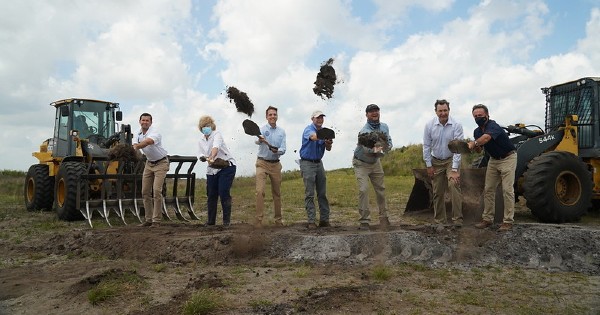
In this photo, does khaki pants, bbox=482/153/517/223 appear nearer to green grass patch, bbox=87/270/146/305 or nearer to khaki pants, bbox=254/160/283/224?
khaki pants, bbox=254/160/283/224

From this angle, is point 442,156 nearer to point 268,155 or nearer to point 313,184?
point 313,184

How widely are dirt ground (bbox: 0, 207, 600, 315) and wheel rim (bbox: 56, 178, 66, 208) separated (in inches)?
126

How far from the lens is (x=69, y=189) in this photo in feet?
36.9

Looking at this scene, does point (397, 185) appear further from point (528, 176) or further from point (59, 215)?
point (59, 215)

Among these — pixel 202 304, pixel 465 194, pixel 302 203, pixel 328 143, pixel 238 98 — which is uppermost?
pixel 238 98

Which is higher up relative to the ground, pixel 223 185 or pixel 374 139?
pixel 374 139

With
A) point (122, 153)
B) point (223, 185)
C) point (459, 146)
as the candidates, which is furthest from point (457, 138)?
point (122, 153)

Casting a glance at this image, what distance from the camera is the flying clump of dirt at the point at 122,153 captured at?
10.4 meters

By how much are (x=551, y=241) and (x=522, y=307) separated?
2.56 meters

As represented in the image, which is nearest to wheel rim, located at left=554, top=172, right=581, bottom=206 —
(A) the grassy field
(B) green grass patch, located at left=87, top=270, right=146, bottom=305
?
(A) the grassy field

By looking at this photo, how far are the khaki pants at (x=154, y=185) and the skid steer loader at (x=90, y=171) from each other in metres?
1.38

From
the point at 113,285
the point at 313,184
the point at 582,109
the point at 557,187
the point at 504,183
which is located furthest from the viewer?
the point at 582,109

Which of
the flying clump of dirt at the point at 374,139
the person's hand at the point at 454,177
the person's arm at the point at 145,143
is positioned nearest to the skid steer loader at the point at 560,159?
the person's hand at the point at 454,177

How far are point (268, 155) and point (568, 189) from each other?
574 centimetres
